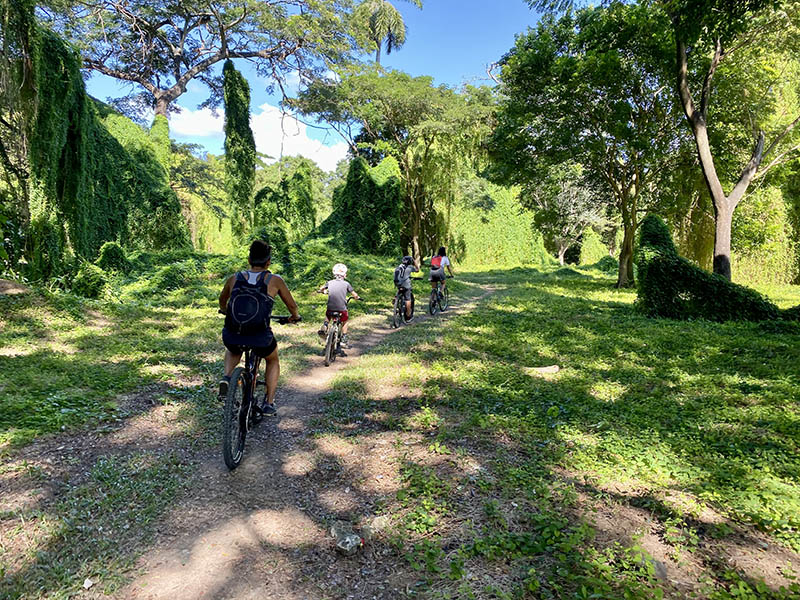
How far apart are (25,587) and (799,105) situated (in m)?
20.6

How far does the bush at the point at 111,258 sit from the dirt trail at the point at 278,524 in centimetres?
1172

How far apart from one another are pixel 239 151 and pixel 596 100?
61.0ft

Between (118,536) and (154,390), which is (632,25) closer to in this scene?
(154,390)

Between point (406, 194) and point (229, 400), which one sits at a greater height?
point (406, 194)

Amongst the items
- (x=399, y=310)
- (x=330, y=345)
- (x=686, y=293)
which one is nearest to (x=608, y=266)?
(x=686, y=293)

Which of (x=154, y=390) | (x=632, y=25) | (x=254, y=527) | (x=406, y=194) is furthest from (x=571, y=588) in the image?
(x=406, y=194)

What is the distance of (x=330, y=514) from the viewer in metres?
3.14

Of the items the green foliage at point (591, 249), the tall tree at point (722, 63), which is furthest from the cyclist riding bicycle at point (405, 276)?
the green foliage at point (591, 249)

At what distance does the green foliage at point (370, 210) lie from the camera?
23.4 meters

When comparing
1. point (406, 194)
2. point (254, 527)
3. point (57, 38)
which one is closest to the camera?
point (254, 527)

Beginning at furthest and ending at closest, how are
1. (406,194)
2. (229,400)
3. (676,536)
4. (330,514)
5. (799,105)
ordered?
(406,194), (799,105), (229,400), (330,514), (676,536)

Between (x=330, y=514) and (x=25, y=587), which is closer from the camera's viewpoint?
(x=25, y=587)

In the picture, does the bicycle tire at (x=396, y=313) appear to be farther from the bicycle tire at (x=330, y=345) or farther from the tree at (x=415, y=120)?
the tree at (x=415, y=120)

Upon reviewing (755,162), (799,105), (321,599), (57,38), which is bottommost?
(321,599)
